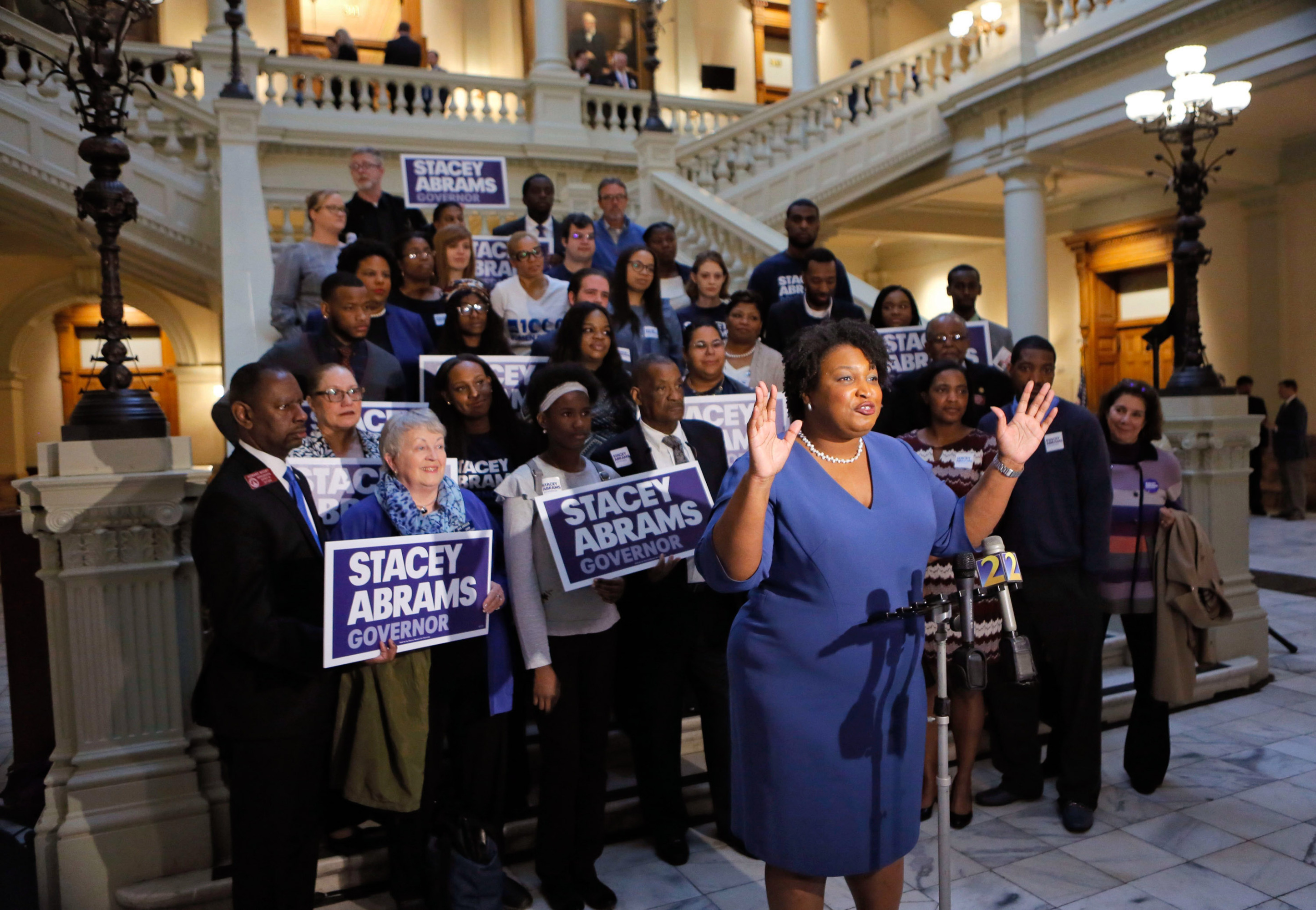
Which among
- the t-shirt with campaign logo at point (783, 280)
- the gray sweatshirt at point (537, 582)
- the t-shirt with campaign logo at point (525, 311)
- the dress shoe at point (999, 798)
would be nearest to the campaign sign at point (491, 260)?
the t-shirt with campaign logo at point (525, 311)

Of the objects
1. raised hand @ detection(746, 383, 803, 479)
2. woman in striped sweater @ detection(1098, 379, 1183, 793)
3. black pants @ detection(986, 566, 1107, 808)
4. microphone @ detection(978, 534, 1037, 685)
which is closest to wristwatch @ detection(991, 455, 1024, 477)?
microphone @ detection(978, 534, 1037, 685)

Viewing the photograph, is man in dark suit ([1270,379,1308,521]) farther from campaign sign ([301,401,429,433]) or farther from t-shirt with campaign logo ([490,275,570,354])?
campaign sign ([301,401,429,433])

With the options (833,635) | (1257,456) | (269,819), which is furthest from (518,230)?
(1257,456)

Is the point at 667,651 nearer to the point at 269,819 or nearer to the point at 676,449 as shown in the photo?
the point at 676,449

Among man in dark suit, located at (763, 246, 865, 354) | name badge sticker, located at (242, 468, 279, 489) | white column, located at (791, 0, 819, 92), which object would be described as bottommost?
name badge sticker, located at (242, 468, 279, 489)

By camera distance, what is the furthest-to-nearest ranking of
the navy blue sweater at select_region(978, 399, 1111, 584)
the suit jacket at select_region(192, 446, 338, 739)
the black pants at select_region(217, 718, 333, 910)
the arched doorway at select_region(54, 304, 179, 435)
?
the arched doorway at select_region(54, 304, 179, 435)
the navy blue sweater at select_region(978, 399, 1111, 584)
the black pants at select_region(217, 718, 333, 910)
the suit jacket at select_region(192, 446, 338, 739)

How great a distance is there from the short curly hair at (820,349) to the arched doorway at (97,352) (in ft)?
48.4

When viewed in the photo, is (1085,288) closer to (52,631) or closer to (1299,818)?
(1299,818)

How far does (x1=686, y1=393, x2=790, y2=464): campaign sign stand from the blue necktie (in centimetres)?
188

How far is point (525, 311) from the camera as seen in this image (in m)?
5.75

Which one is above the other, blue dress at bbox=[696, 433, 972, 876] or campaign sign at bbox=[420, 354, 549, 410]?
campaign sign at bbox=[420, 354, 549, 410]

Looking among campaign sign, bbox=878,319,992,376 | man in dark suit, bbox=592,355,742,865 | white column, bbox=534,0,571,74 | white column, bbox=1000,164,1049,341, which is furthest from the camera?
white column, bbox=534,0,571,74

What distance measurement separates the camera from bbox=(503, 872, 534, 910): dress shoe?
11.5ft

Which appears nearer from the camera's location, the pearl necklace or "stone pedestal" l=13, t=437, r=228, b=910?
the pearl necklace
